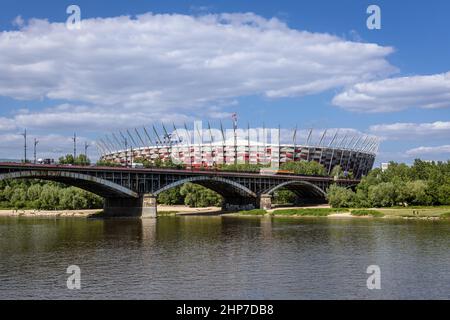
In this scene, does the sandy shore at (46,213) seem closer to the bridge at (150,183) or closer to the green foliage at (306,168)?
the bridge at (150,183)

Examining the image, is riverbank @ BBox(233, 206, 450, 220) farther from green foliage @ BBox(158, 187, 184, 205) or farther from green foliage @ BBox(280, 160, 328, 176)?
green foliage @ BBox(280, 160, 328, 176)

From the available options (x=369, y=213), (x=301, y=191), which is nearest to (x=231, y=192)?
(x=301, y=191)

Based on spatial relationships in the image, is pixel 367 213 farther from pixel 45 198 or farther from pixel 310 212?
pixel 45 198

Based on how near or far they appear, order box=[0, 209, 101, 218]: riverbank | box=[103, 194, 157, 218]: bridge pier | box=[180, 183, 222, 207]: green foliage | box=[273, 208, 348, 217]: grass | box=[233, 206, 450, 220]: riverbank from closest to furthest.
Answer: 1. box=[233, 206, 450, 220]: riverbank
2. box=[103, 194, 157, 218]: bridge pier
3. box=[273, 208, 348, 217]: grass
4. box=[0, 209, 101, 218]: riverbank
5. box=[180, 183, 222, 207]: green foliage

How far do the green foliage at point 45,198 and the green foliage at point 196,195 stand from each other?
23038 mm

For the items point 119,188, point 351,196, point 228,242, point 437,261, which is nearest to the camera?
point 437,261

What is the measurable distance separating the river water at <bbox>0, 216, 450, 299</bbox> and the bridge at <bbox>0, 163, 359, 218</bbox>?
1024 inches

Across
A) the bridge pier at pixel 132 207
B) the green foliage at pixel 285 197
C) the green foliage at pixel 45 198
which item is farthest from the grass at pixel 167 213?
the green foliage at pixel 285 197

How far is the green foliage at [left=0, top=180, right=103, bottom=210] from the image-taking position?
145 m

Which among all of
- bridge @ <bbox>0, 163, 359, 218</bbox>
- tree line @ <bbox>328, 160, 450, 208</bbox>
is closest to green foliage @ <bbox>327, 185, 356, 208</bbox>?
tree line @ <bbox>328, 160, 450, 208</bbox>
